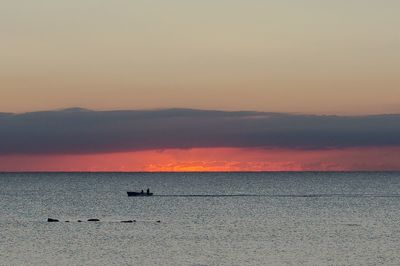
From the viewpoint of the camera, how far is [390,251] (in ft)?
316

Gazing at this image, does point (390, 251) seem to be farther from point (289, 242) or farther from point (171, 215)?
point (171, 215)

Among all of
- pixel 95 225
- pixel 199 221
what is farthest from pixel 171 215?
pixel 95 225

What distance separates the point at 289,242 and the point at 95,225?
114 ft

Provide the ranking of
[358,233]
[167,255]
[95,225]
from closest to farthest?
[167,255], [358,233], [95,225]

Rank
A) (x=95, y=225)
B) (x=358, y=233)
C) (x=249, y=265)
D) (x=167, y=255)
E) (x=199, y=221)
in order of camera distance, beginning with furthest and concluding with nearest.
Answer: (x=199, y=221) < (x=95, y=225) < (x=358, y=233) < (x=167, y=255) < (x=249, y=265)

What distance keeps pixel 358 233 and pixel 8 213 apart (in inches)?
2749

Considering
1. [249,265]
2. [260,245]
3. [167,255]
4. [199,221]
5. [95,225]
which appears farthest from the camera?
[199,221]

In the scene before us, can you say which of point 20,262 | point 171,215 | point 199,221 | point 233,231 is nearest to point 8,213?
point 171,215

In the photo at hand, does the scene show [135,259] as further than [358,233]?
No

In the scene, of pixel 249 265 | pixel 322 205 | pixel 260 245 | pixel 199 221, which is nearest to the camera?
pixel 249 265

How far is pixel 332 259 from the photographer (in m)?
89.4

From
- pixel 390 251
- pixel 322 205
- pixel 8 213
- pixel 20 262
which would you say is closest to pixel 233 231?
pixel 390 251

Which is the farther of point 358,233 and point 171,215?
point 171,215

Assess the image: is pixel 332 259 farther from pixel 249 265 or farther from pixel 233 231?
pixel 233 231
